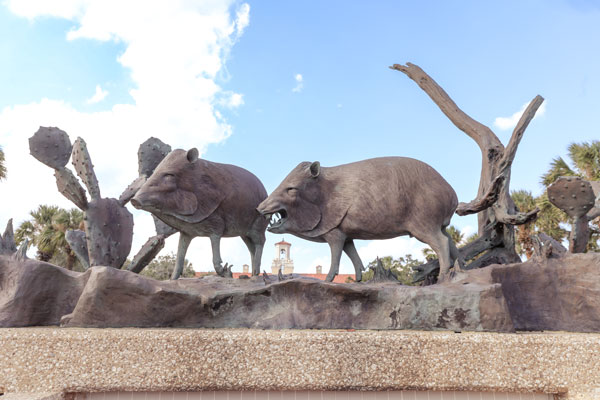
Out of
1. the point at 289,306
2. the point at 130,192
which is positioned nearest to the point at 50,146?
the point at 130,192

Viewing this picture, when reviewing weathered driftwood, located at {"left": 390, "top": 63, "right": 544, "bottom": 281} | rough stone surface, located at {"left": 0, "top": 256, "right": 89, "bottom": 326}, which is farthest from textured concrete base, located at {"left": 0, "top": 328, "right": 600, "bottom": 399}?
weathered driftwood, located at {"left": 390, "top": 63, "right": 544, "bottom": 281}

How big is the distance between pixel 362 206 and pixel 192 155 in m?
1.42

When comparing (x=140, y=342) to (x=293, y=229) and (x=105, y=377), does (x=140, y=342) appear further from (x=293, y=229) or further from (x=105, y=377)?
(x=293, y=229)

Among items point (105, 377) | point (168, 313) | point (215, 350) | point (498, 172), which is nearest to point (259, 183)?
point (168, 313)

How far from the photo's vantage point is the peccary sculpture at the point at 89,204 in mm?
4023

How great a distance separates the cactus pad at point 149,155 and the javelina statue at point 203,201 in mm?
1222

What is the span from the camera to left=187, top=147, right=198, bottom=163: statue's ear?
3.52 metres

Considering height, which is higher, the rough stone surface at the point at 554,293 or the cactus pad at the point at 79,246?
the cactus pad at the point at 79,246

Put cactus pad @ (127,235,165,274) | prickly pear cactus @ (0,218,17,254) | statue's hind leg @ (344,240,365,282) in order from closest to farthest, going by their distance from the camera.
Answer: prickly pear cactus @ (0,218,17,254) → statue's hind leg @ (344,240,365,282) → cactus pad @ (127,235,165,274)

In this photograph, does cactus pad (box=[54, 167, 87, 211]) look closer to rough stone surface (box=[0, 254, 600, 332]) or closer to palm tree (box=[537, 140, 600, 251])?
rough stone surface (box=[0, 254, 600, 332])

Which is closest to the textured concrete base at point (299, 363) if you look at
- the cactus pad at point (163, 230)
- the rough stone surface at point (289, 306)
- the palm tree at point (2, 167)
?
the rough stone surface at point (289, 306)

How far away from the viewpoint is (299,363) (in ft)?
8.32

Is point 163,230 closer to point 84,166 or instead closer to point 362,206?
point 84,166

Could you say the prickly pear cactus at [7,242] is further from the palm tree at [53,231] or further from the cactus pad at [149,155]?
the palm tree at [53,231]
